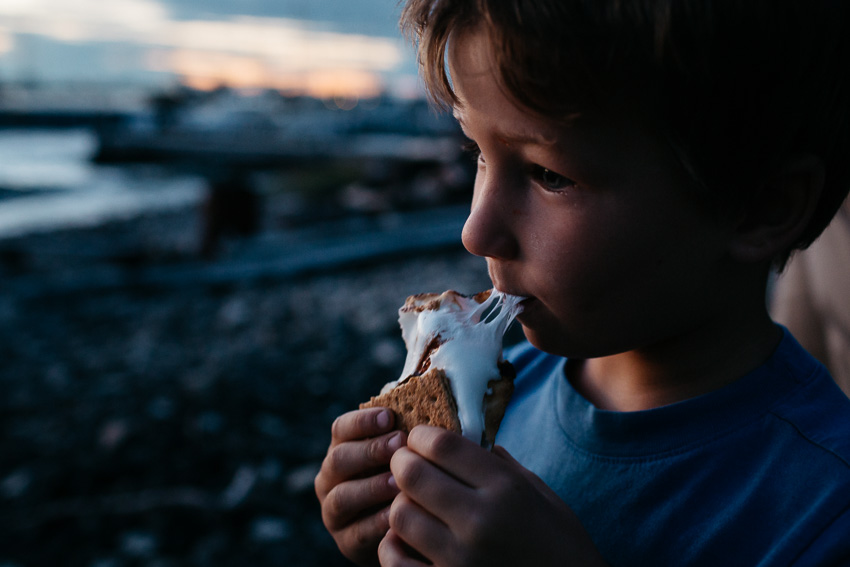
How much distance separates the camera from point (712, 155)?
3.48ft

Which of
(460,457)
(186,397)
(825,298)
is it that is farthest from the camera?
(186,397)

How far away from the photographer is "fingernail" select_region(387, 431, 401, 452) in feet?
4.18

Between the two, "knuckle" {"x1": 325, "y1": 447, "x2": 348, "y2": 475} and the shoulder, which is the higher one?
the shoulder

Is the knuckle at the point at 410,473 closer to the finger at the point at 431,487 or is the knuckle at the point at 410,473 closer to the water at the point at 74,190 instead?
the finger at the point at 431,487

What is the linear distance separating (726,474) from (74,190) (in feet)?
71.4

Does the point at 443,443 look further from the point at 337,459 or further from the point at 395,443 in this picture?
the point at 337,459

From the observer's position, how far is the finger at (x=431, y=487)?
3.51ft

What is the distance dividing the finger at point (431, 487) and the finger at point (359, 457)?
0.48 ft

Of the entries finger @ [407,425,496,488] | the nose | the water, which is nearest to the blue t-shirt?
finger @ [407,425,496,488]

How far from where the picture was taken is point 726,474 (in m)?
1.18

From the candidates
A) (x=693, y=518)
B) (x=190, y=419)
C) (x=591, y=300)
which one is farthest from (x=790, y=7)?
(x=190, y=419)

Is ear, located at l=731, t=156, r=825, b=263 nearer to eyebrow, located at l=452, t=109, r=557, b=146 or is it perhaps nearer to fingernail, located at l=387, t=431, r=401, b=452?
eyebrow, located at l=452, t=109, r=557, b=146

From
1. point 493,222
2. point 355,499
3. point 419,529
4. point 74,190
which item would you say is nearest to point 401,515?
point 419,529

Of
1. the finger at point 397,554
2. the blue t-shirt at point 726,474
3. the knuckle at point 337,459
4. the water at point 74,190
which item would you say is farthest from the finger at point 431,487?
the water at point 74,190
